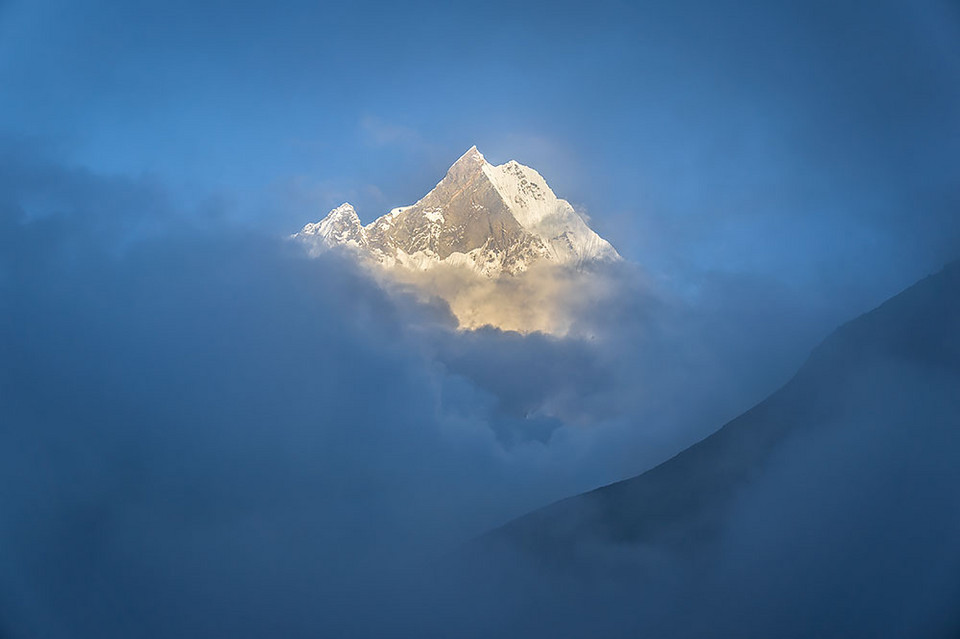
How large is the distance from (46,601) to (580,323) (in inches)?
328

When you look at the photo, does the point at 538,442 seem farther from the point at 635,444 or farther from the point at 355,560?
the point at 355,560

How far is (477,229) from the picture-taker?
51.5ft

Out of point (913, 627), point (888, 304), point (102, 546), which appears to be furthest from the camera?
point (888, 304)

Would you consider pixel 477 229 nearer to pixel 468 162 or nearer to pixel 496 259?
pixel 496 259

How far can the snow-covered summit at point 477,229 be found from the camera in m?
9.80

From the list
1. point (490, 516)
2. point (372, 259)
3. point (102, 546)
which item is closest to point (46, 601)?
point (102, 546)

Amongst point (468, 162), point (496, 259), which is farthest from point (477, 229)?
point (468, 162)

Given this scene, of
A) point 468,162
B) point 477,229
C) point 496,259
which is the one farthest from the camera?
point 477,229

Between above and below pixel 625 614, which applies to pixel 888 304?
above

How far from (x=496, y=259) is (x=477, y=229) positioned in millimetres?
3895

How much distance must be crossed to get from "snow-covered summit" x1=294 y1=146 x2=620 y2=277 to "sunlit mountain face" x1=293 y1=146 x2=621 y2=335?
0.9 inches

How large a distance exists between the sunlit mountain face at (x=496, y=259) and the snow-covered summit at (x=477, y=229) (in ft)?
0.07

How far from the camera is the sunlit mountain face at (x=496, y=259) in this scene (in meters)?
9.73

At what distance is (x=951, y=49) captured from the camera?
8.34 metres
